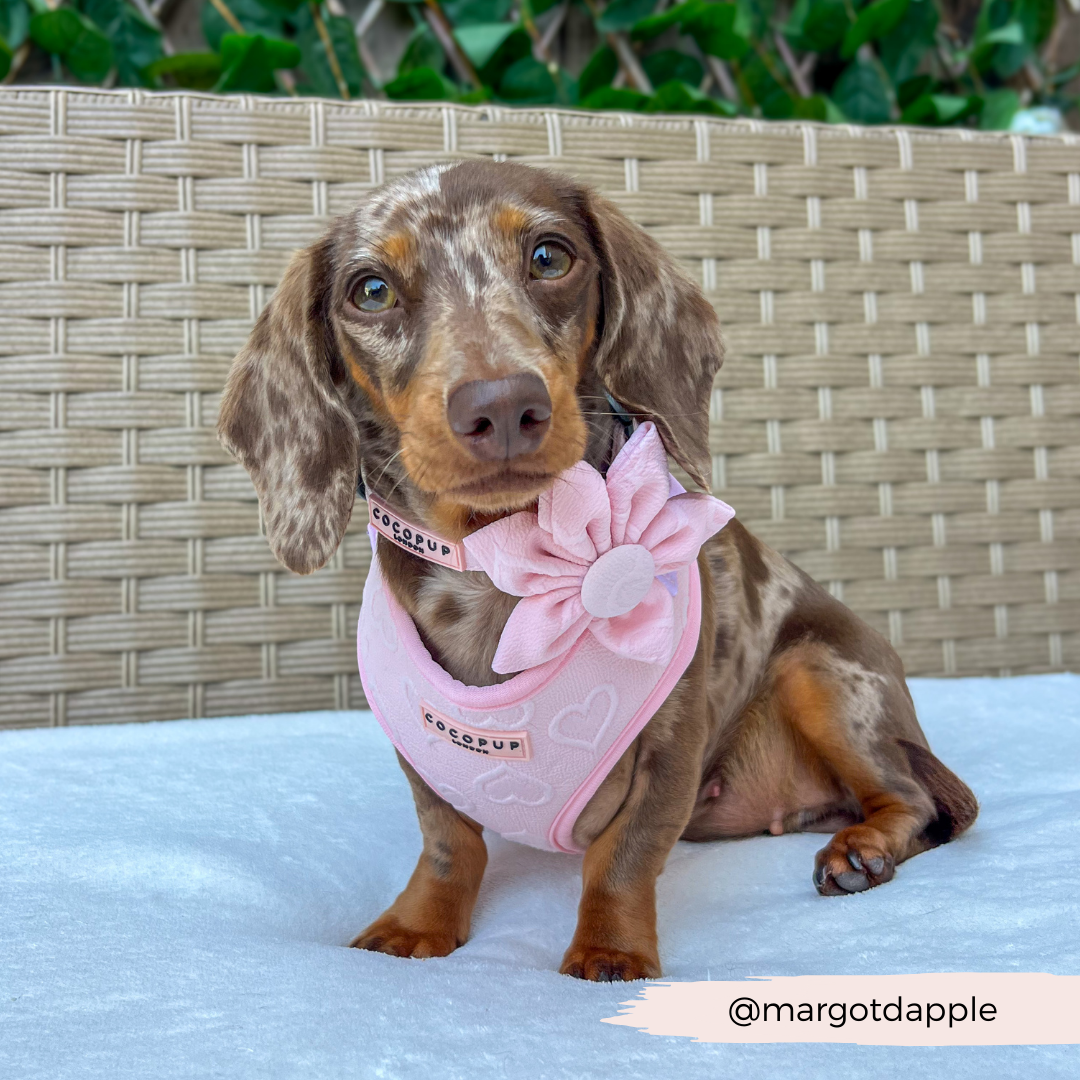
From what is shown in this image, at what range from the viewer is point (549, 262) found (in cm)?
141

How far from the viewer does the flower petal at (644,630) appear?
1227 mm

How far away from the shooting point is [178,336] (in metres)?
2.25

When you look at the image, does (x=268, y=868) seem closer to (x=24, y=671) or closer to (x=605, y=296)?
(x=605, y=296)

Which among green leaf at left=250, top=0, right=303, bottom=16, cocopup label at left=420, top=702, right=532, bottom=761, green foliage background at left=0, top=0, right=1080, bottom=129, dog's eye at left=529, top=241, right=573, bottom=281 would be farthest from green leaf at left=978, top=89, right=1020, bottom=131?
cocopup label at left=420, top=702, right=532, bottom=761

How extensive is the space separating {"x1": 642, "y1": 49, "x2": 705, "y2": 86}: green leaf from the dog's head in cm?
169

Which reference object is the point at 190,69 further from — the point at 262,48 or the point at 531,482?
the point at 531,482

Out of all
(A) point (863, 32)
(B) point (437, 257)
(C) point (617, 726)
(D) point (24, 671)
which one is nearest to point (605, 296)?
(B) point (437, 257)

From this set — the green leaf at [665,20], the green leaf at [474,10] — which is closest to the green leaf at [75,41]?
the green leaf at [474,10]

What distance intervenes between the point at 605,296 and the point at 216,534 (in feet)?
3.95

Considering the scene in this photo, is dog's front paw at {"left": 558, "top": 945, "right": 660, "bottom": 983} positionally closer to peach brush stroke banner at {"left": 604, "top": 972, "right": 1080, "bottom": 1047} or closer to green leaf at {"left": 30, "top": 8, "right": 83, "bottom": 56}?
peach brush stroke banner at {"left": 604, "top": 972, "right": 1080, "bottom": 1047}

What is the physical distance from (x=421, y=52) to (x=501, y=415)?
2183 mm

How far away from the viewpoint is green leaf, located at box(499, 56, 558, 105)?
9.38 feet

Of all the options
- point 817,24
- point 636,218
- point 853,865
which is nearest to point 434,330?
point 853,865

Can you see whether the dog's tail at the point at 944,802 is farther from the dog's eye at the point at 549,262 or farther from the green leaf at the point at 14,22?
the green leaf at the point at 14,22
